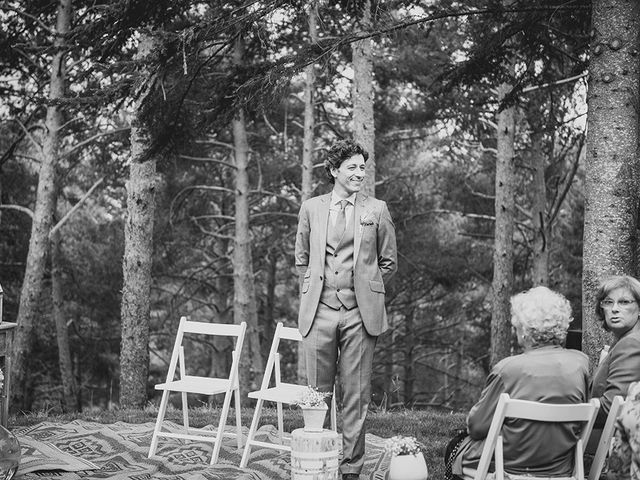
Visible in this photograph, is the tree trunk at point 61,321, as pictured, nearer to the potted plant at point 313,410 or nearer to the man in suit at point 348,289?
the man in suit at point 348,289

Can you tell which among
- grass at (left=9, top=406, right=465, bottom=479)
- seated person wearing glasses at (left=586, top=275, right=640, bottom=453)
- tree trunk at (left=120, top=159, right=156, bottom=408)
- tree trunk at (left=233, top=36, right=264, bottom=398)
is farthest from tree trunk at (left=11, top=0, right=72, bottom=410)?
seated person wearing glasses at (left=586, top=275, right=640, bottom=453)

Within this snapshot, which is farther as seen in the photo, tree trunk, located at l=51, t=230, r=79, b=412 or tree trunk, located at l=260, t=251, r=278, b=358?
tree trunk, located at l=260, t=251, r=278, b=358

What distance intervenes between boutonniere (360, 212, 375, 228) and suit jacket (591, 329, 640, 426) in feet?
5.01

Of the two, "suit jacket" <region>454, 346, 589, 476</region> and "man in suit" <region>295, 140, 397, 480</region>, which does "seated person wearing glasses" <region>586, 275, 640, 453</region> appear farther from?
"man in suit" <region>295, 140, 397, 480</region>

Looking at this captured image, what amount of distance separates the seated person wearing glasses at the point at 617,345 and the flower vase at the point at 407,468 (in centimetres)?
84

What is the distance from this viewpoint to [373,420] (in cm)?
707

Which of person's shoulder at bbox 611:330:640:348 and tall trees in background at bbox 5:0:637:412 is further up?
tall trees in background at bbox 5:0:637:412

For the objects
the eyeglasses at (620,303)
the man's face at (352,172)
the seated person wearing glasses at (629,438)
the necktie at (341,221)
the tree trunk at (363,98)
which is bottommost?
the seated person wearing glasses at (629,438)

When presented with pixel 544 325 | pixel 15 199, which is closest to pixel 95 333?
pixel 15 199

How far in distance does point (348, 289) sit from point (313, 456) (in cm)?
102

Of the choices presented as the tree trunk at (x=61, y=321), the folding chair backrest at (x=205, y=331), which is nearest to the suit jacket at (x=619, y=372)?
the folding chair backrest at (x=205, y=331)

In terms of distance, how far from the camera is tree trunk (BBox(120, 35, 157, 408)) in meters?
8.91

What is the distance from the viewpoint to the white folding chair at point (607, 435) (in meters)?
3.06

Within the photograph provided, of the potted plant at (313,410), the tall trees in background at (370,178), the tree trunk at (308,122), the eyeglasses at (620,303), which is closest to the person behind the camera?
the eyeglasses at (620,303)
